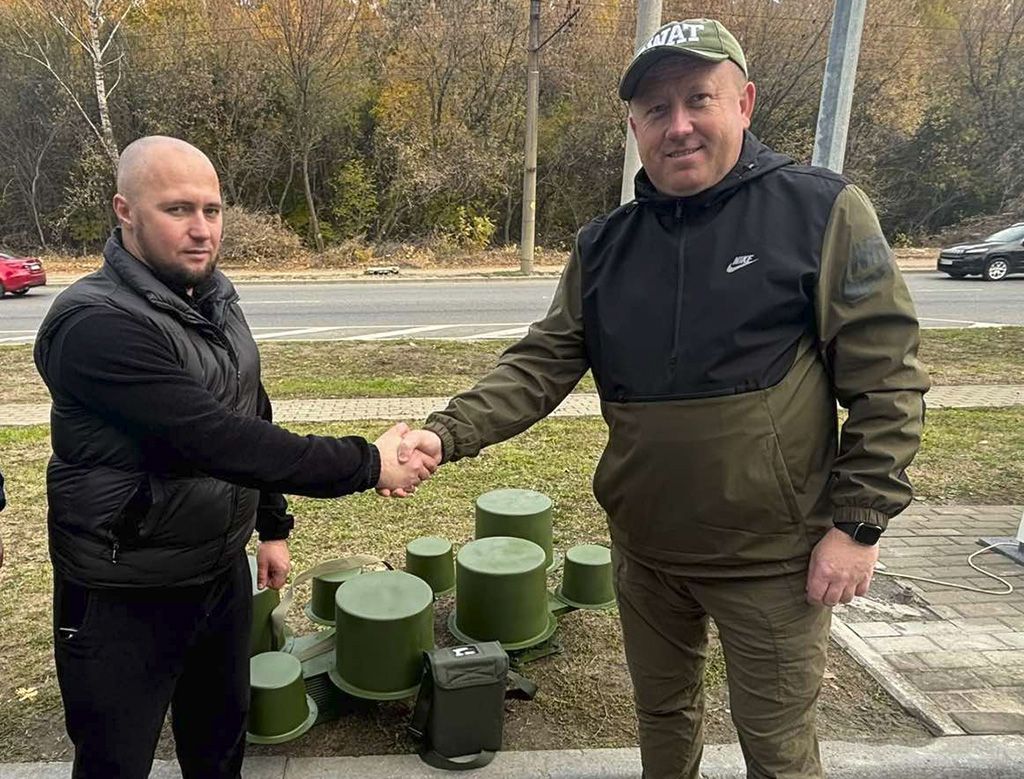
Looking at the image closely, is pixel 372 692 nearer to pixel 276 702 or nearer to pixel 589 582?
pixel 276 702

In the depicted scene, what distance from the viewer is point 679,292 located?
6.20 feet

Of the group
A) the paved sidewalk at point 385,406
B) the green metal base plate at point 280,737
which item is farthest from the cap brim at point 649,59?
the paved sidewalk at point 385,406

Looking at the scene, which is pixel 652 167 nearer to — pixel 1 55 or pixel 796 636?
pixel 796 636

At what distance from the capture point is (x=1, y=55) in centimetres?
2511

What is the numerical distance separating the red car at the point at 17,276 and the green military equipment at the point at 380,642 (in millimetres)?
17162

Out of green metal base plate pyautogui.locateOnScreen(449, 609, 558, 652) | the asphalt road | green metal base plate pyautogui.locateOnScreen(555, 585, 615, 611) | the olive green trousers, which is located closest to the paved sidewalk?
green metal base plate pyautogui.locateOnScreen(555, 585, 615, 611)

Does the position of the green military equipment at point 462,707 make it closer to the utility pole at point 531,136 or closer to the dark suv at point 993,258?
the utility pole at point 531,136

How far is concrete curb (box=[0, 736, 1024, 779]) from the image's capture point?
2.53 metres

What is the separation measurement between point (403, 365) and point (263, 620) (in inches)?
248

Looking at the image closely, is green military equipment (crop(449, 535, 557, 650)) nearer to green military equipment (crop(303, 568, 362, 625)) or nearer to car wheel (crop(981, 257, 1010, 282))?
green military equipment (crop(303, 568, 362, 625))

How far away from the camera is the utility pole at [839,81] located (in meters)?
4.07

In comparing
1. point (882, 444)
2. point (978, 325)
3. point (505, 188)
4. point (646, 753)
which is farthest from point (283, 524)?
point (505, 188)

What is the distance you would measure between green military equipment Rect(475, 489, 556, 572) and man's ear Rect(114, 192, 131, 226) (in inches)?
77.3

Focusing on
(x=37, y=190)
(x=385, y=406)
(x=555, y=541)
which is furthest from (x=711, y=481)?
(x=37, y=190)
